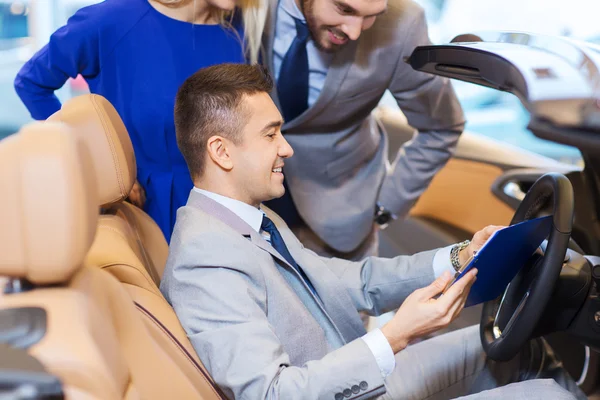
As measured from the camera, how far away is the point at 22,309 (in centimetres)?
88

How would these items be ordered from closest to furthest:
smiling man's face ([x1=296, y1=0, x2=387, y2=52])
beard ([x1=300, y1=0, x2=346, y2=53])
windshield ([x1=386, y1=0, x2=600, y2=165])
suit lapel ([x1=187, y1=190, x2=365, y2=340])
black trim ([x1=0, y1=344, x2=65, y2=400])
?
black trim ([x1=0, y1=344, x2=65, y2=400]), suit lapel ([x1=187, y1=190, x2=365, y2=340]), smiling man's face ([x1=296, y1=0, x2=387, y2=52]), beard ([x1=300, y1=0, x2=346, y2=53]), windshield ([x1=386, y1=0, x2=600, y2=165])

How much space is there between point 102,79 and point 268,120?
1.67ft

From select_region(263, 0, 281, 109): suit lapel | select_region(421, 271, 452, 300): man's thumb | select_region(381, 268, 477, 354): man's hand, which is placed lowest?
select_region(381, 268, 477, 354): man's hand

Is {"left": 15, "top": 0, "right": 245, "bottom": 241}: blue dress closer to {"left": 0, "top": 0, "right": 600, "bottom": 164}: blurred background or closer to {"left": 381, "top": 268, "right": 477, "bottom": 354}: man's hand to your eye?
{"left": 381, "top": 268, "right": 477, "bottom": 354}: man's hand

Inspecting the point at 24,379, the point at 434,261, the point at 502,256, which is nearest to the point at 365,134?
the point at 434,261

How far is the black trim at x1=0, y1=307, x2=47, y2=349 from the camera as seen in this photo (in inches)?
32.9

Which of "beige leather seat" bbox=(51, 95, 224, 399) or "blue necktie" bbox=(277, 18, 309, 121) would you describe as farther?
"blue necktie" bbox=(277, 18, 309, 121)

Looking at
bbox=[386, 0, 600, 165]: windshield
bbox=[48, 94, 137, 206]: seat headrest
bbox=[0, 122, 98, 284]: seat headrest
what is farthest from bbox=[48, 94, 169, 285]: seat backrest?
bbox=[386, 0, 600, 165]: windshield

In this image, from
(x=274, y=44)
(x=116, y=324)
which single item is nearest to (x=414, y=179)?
(x=274, y=44)

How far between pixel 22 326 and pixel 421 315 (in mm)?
667

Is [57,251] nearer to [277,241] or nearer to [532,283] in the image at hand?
[277,241]

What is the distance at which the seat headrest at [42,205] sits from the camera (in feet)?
2.69

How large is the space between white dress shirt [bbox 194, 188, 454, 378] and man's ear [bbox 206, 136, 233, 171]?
0.06m

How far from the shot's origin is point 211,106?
1.44 metres
